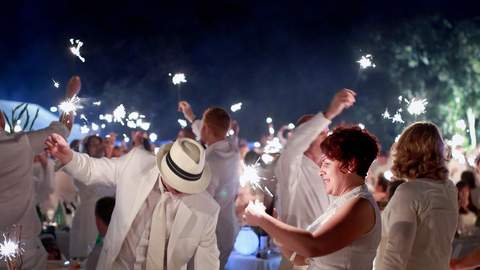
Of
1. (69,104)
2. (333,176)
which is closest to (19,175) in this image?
(69,104)

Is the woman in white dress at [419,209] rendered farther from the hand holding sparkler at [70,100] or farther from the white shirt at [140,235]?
the hand holding sparkler at [70,100]

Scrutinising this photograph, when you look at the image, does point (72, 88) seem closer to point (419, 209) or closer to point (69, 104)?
point (69, 104)

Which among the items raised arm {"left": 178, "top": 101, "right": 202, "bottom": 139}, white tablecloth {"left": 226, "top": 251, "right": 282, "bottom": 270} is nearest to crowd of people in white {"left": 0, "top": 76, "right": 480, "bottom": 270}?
white tablecloth {"left": 226, "top": 251, "right": 282, "bottom": 270}

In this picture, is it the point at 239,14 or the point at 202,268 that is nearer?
the point at 202,268

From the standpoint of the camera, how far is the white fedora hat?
407 cm

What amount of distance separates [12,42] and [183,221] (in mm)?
14603

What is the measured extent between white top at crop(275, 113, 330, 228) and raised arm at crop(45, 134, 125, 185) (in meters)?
1.78

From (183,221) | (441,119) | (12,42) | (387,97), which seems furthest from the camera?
(387,97)

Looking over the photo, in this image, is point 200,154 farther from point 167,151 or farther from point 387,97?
point 387,97

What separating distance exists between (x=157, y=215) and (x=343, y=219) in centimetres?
153

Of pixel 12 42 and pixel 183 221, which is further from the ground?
pixel 12 42

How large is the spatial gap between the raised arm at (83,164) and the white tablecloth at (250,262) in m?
2.92

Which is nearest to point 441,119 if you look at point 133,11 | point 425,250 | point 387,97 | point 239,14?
point 387,97

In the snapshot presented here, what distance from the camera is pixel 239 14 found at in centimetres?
2508
